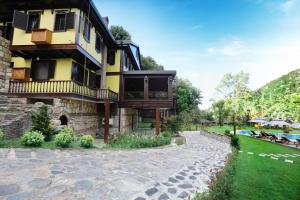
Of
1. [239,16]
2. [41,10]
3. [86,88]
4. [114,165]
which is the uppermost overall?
[239,16]

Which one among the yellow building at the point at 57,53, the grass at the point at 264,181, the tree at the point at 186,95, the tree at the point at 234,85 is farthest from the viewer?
the tree at the point at 234,85

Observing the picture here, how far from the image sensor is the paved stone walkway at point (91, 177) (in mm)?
4652

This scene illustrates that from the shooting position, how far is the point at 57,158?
7.77 meters

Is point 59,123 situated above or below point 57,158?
above

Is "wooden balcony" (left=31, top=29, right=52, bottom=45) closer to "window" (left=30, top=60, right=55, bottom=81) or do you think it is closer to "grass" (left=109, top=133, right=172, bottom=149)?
"window" (left=30, top=60, right=55, bottom=81)

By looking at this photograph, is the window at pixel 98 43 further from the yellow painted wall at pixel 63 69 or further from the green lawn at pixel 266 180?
the green lawn at pixel 266 180

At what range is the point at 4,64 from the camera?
13.1 meters

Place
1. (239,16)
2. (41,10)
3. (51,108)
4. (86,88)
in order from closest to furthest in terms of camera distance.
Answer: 1. (51,108)
2. (41,10)
3. (86,88)
4. (239,16)

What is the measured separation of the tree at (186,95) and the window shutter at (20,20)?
2839cm

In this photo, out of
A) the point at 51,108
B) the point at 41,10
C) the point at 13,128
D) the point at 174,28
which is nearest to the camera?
the point at 13,128

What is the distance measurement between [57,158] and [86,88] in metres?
7.35

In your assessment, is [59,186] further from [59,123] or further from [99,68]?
[99,68]

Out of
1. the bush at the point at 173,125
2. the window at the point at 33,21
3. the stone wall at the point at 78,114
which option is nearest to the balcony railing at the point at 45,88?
the stone wall at the point at 78,114

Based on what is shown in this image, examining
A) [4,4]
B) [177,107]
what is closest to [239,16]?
[4,4]
